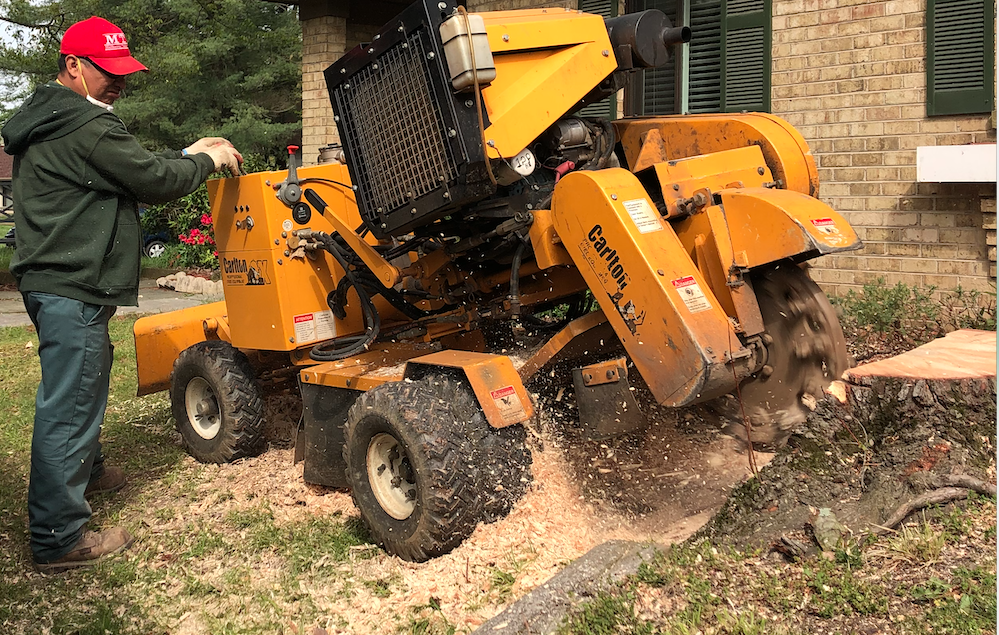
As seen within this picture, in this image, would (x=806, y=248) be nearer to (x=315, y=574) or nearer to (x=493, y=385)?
(x=493, y=385)

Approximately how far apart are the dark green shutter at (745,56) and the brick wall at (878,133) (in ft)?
0.33

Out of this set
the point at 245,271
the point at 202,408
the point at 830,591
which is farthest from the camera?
the point at 202,408

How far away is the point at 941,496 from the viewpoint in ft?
11.0

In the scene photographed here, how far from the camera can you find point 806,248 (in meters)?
3.62

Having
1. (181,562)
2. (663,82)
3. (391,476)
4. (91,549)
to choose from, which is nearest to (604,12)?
(663,82)

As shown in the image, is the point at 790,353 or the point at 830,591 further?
the point at 790,353

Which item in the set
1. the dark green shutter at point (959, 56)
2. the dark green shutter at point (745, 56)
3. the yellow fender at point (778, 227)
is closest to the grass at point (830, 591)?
the yellow fender at point (778, 227)

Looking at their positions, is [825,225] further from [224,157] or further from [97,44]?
[97,44]

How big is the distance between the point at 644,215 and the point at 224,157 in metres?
2.22

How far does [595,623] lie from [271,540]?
6.22 ft

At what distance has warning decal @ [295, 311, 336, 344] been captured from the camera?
198 inches

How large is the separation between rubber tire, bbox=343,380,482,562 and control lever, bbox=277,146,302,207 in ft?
4.44

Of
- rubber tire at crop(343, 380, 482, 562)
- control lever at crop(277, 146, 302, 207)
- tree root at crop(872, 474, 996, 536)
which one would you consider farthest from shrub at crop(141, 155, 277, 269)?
tree root at crop(872, 474, 996, 536)

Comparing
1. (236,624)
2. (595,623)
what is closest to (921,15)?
(595,623)
